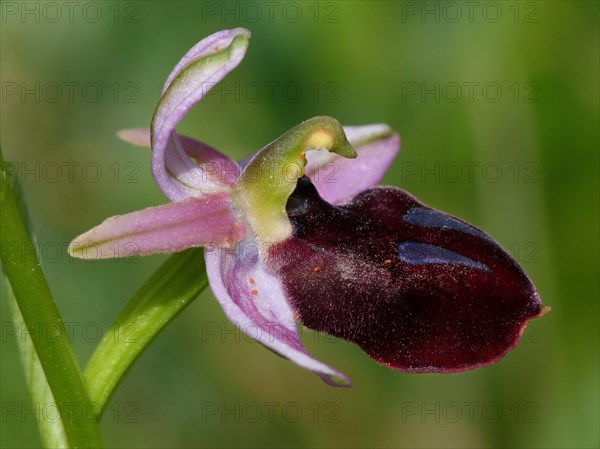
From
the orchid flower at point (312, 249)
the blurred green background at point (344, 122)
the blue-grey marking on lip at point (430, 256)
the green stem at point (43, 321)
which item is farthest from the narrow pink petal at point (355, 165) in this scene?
the blurred green background at point (344, 122)

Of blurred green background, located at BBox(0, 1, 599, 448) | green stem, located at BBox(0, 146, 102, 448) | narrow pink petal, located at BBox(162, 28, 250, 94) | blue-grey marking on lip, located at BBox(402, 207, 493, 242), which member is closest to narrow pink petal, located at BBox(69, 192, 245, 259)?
green stem, located at BBox(0, 146, 102, 448)

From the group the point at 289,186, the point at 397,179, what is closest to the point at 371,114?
the point at 397,179

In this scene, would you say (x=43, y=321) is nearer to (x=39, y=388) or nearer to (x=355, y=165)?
(x=39, y=388)

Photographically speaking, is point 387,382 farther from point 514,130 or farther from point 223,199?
point 223,199

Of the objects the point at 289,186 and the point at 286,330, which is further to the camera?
the point at 289,186

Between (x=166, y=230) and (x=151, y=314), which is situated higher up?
(x=166, y=230)

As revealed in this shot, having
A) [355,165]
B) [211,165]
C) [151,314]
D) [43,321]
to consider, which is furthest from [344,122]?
[43,321]

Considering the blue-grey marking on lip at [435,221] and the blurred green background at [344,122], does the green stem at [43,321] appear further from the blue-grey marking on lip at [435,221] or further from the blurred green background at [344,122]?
the blurred green background at [344,122]
